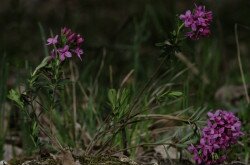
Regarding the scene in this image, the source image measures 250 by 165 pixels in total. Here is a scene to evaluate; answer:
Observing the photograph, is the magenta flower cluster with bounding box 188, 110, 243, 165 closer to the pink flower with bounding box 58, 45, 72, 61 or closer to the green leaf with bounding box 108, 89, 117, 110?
Result: the green leaf with bounding box 108, 89, 117, 110

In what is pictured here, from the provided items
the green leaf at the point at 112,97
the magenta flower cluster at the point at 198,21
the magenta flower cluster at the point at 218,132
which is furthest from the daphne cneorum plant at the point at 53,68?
the magenta flower cluster at the point at 218,132

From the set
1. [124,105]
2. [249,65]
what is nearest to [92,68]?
[249,65]

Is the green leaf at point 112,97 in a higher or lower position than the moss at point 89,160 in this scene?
higher

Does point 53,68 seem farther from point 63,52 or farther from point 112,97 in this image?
point 112,97

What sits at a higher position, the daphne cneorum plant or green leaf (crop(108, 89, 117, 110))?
the daphne cneorum plant

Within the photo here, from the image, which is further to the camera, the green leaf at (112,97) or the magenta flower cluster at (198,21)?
the green leaf at (112,97)

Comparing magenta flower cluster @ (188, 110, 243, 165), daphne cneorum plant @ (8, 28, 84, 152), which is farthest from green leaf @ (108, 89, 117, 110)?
magenta flower cluster @ (188, 110, 243, 165)

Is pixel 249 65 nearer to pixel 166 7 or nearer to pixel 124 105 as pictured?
pixel 166 7

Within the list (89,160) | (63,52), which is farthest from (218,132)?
(63,52)

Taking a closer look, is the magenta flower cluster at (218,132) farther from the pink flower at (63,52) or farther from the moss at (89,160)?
the pink flower at (63,52)
